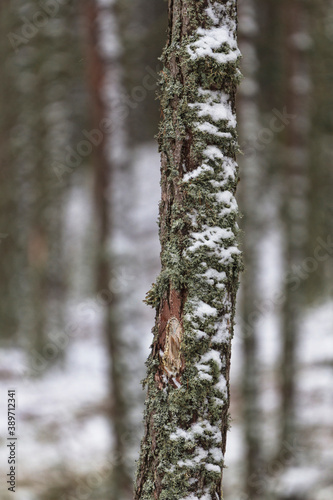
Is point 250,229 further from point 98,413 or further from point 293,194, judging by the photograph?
point 98,413

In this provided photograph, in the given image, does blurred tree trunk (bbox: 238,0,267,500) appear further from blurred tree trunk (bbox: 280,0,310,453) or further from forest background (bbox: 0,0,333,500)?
blurred tree trunk (bbox: 280,0,310,453)

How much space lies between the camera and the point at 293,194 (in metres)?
7.57

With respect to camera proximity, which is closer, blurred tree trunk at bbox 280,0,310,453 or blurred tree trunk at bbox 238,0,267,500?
blurred tree trunk at bbox 238,0,267,500

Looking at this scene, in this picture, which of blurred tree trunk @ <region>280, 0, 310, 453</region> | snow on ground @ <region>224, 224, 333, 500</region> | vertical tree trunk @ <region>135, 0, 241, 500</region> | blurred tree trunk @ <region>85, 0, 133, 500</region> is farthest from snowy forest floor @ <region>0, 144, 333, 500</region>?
vertical tree trunk @ <region>135, 0, 241, 500</region>

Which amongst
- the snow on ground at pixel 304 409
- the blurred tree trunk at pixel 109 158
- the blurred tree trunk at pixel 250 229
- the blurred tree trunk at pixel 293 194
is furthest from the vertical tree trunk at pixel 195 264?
the blurred tree trunk at pixel 293 194

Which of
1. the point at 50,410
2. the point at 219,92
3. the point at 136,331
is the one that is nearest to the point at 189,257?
the point at 219,92

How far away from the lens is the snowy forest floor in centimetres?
681

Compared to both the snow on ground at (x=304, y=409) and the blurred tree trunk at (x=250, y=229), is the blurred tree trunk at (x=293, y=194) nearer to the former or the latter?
the snow on ground at (x=304, y=409)

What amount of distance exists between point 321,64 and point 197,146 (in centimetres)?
712

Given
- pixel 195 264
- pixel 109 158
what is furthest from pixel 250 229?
pixel 195 264

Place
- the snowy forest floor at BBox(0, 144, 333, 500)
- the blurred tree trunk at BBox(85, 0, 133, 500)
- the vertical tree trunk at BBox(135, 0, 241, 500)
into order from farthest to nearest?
1. the snowy forest floor at BBox(0, 144, 333, 500)
2. the blurred tree trunk at BBox(85, 0, 133, 500)
3. the vertical tree trunk at BBox(135, 0, 241, 500)

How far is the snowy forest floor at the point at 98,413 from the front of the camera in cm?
681

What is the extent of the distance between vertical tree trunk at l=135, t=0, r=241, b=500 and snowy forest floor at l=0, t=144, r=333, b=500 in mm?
4036

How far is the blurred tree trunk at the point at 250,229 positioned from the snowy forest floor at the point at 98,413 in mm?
491
